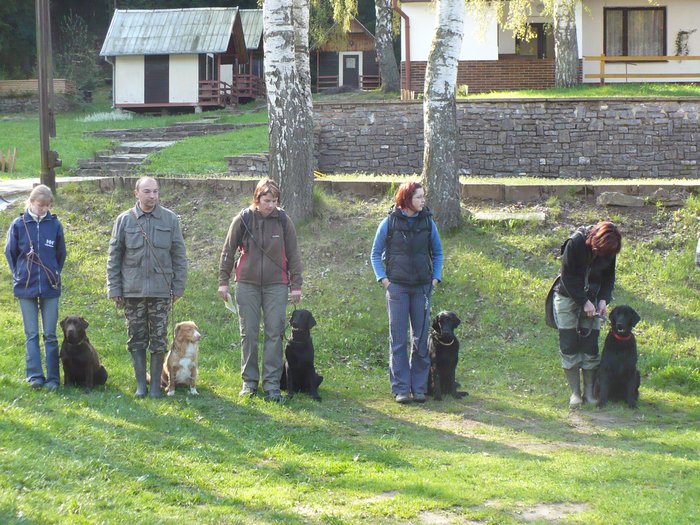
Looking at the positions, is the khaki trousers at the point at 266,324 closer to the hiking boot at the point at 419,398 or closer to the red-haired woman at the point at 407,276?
the red-haired woman at the point at 407,276

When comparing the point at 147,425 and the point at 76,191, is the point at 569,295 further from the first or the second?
the point at 76,191

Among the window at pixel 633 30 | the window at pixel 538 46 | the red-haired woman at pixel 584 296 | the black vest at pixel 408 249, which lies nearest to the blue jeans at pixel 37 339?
the black vest at pixel 408 249

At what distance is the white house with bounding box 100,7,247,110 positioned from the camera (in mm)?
38781

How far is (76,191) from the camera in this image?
47.8 feet

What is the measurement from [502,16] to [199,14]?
16269 mm

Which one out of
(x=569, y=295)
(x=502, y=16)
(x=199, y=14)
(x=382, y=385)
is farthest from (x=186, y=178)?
(x=199, y=14)

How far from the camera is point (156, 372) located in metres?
8.41

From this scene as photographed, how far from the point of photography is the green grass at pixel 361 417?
5.61 metres

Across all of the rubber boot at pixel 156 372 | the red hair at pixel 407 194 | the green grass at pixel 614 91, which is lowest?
the rubber boot at pixel 156 372

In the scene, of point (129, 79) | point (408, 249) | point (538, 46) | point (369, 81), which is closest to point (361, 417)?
point (408, 249)

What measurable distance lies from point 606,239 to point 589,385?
1471 mm

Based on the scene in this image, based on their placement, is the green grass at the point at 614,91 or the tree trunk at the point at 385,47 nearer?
the green grass at the point at 614,91

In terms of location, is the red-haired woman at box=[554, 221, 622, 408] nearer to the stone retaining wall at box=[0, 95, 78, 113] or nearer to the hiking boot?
the hiking boot

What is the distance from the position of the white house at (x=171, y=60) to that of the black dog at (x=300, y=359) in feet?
102
